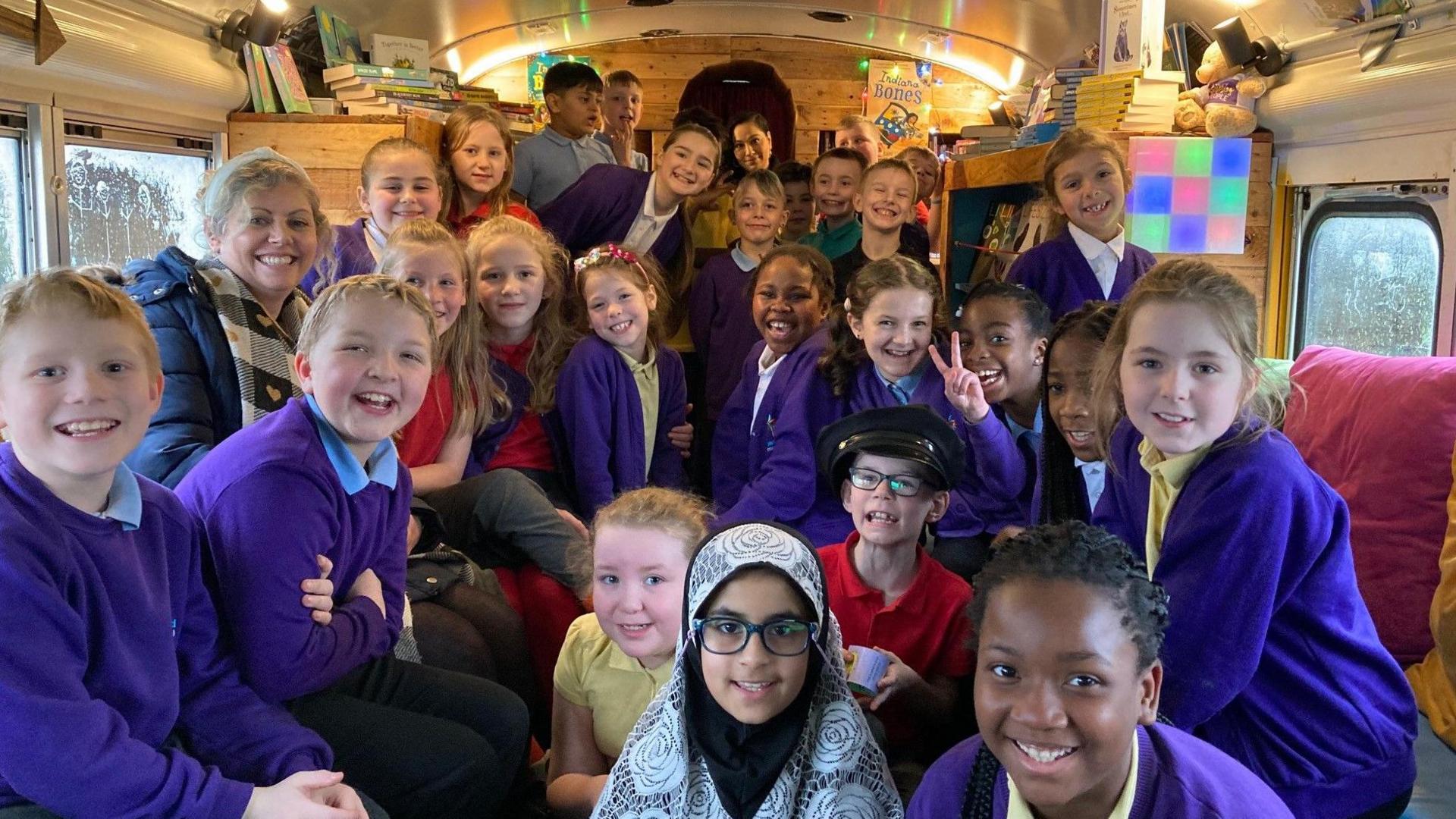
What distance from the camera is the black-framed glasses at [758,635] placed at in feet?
6.19

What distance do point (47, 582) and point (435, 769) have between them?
0.80m

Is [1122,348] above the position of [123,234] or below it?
below

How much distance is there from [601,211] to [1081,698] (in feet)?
10.3

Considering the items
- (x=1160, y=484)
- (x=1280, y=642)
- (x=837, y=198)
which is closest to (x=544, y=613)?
(x=1160, y=484)

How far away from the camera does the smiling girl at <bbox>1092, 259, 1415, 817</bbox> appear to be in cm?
184

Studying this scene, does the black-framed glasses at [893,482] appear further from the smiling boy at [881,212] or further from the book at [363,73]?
the book at [363,73]

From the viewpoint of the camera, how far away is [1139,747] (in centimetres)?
152

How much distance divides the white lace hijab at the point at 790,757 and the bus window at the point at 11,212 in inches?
97.4

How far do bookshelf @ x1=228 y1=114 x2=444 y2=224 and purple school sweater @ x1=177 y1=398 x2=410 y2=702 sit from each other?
8.78ft

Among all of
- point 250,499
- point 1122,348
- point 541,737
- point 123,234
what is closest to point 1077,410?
point 1122,348

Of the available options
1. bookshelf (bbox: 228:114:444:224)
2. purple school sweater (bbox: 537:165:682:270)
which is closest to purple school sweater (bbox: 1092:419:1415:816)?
purple school sweater (bbox: 537:165:682:270)

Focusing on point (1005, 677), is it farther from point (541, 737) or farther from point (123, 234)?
point (123, 234)

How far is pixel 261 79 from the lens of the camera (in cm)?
464

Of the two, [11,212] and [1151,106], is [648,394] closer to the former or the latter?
[11,212]
